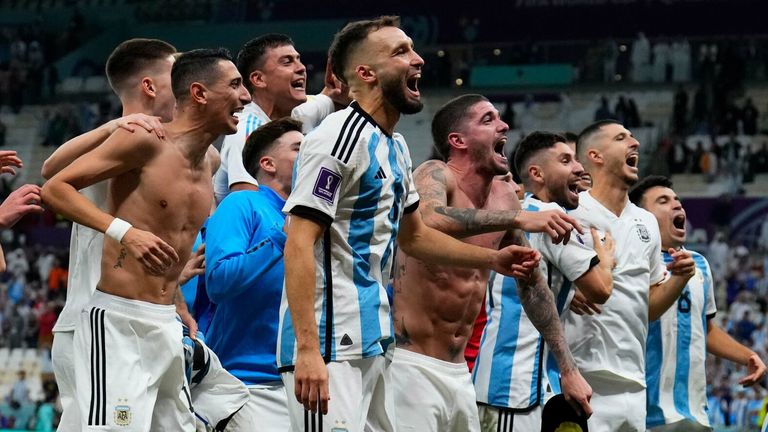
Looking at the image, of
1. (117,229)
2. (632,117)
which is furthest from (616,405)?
(632,117)

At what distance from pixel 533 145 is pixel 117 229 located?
3171 mm

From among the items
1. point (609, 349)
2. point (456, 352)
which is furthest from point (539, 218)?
point (609, 349)

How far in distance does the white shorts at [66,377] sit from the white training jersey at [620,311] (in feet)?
9.56

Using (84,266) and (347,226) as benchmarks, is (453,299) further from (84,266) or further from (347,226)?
(84,266)

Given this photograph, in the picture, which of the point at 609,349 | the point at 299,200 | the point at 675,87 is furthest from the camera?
the point at 675,87

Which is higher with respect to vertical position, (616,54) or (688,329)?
(616,54)

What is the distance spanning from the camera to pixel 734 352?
9055 millimetres

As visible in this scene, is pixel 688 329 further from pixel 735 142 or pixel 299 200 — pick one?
pixel 735 142

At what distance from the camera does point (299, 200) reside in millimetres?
4695

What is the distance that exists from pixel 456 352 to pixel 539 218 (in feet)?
2.94

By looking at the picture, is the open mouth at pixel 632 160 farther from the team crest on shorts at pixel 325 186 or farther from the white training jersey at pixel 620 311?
the team crest on shorts at pixel 325 186

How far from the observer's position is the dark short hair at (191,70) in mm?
5684

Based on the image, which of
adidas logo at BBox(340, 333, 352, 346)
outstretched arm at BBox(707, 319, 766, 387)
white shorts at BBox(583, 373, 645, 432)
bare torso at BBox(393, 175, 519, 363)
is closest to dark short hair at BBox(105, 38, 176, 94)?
bare torso at BBox(393, 175, 519, 363)

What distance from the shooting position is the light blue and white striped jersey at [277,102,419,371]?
15.5 feet
